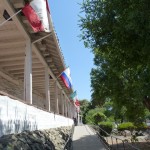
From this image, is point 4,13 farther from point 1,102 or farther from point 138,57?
point 138,57

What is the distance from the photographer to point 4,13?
32.7ft

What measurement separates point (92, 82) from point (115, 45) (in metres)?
15.3

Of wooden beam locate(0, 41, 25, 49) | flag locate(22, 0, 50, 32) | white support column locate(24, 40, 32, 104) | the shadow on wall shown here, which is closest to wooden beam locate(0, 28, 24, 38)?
wooden beam locate(0, 41, 25, 49)

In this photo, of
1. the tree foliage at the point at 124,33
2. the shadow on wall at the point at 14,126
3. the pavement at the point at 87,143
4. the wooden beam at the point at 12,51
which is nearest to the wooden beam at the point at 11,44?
the wooden beam at the point at 12,51

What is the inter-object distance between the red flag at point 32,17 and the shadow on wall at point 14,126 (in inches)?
113

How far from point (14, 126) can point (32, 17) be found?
3631 mm

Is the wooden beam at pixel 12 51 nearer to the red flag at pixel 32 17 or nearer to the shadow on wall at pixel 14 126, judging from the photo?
the red flag at pixel 32 17

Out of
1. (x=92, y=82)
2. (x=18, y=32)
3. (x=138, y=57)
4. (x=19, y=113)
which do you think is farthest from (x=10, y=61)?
(x=92, y=82)

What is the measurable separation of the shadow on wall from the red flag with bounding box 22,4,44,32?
287 cm

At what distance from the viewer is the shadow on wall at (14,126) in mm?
6277

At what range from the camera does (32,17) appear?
935 centimetres

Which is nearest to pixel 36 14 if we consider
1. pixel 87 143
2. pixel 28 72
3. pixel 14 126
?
pixel 28 72

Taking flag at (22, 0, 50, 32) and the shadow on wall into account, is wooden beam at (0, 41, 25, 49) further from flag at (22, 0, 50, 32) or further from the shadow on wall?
the shadow on wall

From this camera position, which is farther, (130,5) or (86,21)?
(86,21)
